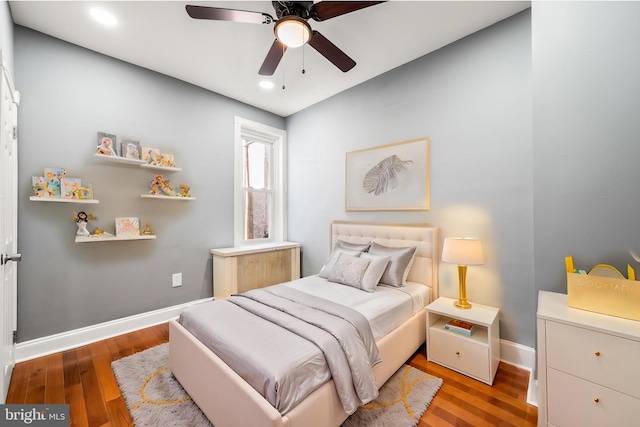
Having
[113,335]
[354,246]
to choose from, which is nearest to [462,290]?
[354,246]

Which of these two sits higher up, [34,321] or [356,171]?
[356,171]

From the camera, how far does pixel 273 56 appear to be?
79.5 inches

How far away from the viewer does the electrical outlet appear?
3.06 meters

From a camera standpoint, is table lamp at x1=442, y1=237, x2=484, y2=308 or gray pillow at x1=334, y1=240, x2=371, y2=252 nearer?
table lamp at x1=442, y1=237, x2=484, y2=308

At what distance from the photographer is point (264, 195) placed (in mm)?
4137

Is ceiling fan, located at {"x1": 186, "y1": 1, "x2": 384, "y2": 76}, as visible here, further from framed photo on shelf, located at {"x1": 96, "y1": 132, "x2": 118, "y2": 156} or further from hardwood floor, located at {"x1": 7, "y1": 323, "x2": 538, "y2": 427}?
hardwood floor, located at {"x1": 7, "y1": 323, "x2": 538, "y2": 427}

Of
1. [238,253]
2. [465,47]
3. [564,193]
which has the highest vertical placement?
[465,47]

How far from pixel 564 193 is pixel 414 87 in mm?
1711

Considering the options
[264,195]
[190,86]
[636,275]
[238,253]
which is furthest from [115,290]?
[636,275]

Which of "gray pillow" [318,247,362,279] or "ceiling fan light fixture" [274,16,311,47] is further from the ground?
"ceiling fan light fixture" [274,16,311,47]

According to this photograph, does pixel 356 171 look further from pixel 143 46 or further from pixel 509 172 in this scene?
pixel 143 46

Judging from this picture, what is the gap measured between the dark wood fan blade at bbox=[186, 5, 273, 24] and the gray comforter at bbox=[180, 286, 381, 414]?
193 centimetres

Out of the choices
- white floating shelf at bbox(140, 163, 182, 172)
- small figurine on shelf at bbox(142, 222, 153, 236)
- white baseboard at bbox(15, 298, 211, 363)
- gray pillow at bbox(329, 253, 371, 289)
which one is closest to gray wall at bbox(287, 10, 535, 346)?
gray pillow at bbox(329, 253, 371, 289)

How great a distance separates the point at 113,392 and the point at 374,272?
213 cm
